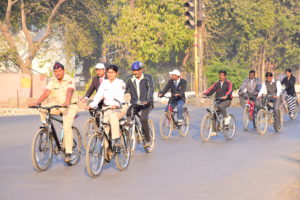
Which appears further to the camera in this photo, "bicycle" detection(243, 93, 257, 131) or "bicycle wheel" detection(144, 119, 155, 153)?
"bicycle" detection(243, 93, 257, 131)

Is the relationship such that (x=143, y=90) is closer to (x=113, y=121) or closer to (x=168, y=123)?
(x=113, y=121)

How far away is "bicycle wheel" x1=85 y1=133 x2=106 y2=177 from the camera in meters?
9.42

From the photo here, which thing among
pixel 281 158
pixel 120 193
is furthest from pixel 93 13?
pixel 120 193

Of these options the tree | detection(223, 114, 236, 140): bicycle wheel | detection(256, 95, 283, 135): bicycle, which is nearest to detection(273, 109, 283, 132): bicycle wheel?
detection(256, 95, 283, 135): bicycle

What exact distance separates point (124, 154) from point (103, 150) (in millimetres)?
787

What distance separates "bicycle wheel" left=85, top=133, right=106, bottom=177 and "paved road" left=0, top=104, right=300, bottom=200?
5.2 inches

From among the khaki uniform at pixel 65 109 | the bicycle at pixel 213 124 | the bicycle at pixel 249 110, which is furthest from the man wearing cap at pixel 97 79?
the bicycle at pixel 249 110

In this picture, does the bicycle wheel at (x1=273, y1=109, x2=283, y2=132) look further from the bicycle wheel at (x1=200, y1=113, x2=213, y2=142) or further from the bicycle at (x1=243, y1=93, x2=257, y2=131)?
the bicycle wheel at (x1=200, y1=113, x2=213, y2=142)

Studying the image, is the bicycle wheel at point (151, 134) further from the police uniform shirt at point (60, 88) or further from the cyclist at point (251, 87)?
the cyclist at point (251, 87)

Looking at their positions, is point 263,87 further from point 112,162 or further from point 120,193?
point 120,193

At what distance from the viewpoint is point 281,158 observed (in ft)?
40.7

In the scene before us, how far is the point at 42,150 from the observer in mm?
10172

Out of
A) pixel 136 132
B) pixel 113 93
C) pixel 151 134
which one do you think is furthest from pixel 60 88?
pixel 151 134

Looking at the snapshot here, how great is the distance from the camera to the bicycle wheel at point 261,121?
17.4 m
